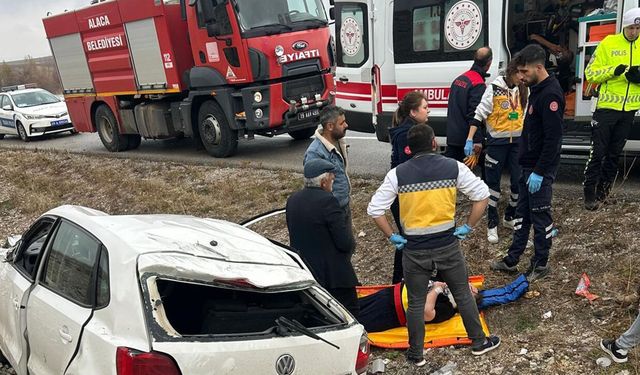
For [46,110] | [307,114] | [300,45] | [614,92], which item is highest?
[300,45]

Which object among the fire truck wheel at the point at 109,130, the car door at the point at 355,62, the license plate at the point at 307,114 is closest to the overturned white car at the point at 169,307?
the car door at the point at 355,62

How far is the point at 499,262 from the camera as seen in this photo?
191 inches

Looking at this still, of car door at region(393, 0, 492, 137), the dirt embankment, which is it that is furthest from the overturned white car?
car door at region(393, 0, 492, 137)

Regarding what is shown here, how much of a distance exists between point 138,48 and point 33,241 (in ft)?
26.6

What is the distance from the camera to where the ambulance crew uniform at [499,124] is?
504 centimetres

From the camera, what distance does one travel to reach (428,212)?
3449 mm

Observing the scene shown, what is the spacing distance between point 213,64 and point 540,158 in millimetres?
7019

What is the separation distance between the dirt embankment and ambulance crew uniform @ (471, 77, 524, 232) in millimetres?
707

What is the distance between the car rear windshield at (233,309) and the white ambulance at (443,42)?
4.31 meters

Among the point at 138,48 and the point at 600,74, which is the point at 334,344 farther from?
the point at 138,48

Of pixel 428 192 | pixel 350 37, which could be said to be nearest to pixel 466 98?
pixel 428 192

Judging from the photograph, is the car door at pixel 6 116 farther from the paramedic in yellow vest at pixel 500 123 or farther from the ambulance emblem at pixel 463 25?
the paramedic in yellow vest at pixel 500 123

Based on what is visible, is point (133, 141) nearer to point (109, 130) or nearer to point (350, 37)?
point (109, 130)

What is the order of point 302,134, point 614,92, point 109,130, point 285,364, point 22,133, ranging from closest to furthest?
point 285,364 → point 614,92 → point 302,134 → point 109,130 → point 22,133
